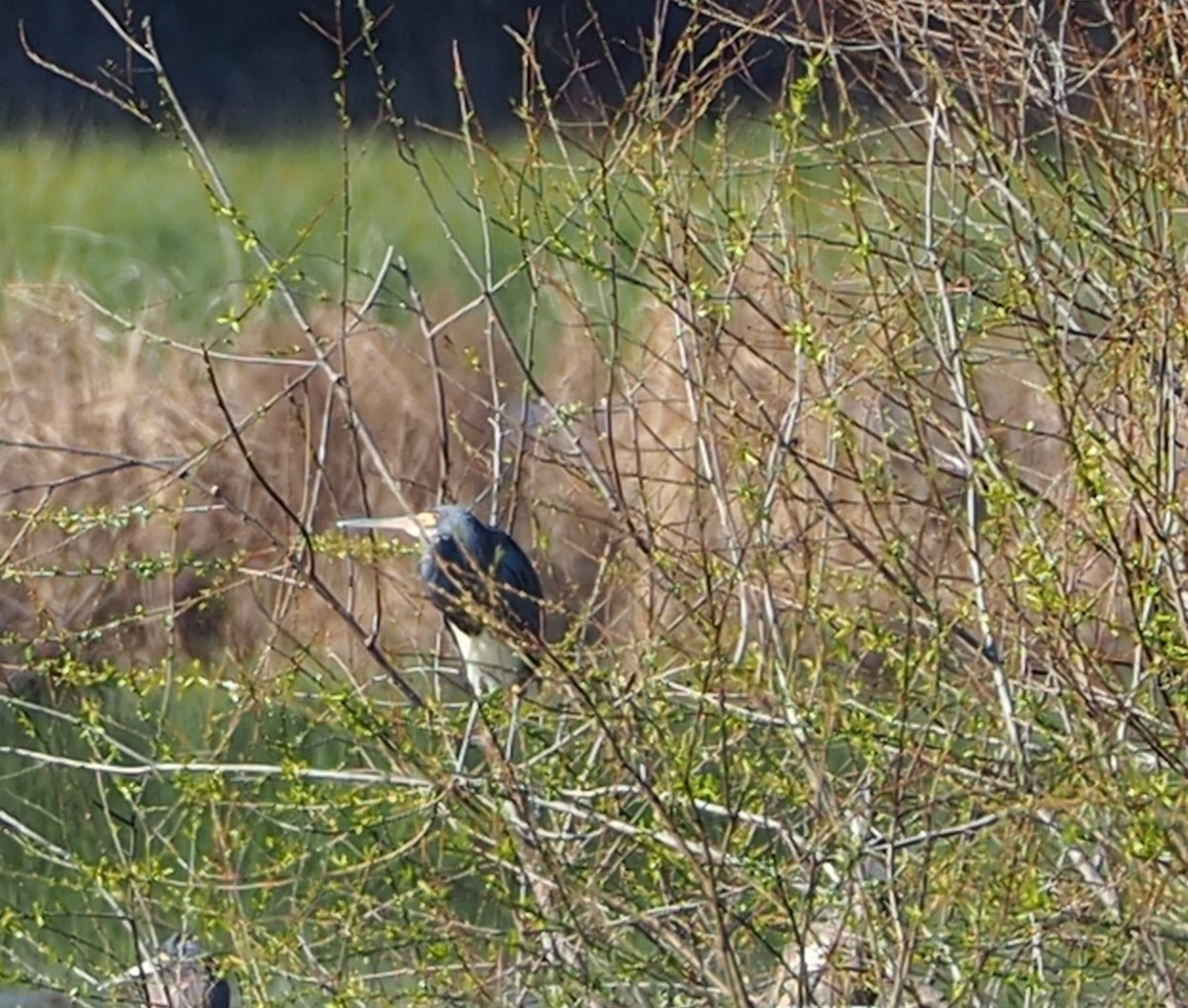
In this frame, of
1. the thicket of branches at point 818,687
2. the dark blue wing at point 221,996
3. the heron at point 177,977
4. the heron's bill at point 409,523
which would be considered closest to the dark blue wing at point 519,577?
the heron's bill at point 409,523

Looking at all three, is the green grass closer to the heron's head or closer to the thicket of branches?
the heron's head

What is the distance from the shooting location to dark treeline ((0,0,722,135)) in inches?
496

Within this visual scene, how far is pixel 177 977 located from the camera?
3510 millimetres

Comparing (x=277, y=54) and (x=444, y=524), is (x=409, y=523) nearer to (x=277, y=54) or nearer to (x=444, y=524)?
(x=444, y=524)

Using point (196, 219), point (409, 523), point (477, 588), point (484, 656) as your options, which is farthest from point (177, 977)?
point (196, 219)

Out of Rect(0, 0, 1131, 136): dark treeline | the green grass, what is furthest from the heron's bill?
Rect(0, 0, 1131, 136): dark treeline

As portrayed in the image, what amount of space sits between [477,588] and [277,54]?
10445 millimetres

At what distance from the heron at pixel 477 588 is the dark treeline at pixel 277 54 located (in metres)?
8.03

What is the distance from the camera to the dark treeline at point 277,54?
12.6 meters

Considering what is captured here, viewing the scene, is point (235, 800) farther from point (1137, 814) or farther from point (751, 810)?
point (1137, 814)

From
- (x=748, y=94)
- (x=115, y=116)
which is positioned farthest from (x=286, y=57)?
(x=748, y=94)

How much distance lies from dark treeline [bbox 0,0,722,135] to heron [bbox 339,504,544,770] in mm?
8035

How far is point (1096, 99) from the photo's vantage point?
3461mm

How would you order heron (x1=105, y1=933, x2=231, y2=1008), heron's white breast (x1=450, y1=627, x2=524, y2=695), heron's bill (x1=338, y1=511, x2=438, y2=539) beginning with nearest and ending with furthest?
heron (x1=105, y1=933, x2=231, y2=1008) → heron's bill (x1=338, y1=511, x2=438, y2=539) → heron's white breast (x1=450, y1=627, x2=524, y2=695)
